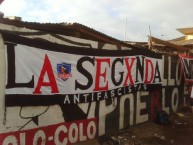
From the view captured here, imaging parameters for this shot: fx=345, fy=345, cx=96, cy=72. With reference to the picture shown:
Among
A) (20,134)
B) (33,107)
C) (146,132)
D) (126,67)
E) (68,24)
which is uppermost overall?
(68,24)

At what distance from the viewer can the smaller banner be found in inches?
555

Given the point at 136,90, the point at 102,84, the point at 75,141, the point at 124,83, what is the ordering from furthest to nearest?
the point at 136,90 < the point at 124,83 < the point at 102,84 < the point at 75,141

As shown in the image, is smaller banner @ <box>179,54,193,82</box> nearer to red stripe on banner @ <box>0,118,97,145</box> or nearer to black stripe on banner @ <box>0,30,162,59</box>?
black stripe on banner @ <box>0,30,162,59</box>

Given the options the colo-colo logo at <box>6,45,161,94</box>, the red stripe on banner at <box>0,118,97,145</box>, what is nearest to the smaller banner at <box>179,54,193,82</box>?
the colo-colo logo at <box>6,45,161,94</box>

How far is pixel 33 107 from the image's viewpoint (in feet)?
22.2

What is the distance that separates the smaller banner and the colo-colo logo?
2.29 meters

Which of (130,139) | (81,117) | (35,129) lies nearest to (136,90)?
(130,139)

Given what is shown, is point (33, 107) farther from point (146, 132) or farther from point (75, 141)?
point (146, 132)

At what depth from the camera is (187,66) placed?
14.4 m

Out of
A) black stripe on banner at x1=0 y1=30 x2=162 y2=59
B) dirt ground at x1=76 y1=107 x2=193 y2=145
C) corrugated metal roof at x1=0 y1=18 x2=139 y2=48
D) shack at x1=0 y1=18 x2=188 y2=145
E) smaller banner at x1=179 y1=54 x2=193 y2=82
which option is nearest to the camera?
black stripe on banner at x1=0 y1=30 x2=162 y2=59

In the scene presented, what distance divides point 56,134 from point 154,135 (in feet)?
12.6

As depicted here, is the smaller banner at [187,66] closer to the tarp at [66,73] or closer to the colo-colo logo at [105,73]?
the colo-colo logo at [105,73]

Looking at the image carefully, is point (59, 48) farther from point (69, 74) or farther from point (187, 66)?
point (187, 66)

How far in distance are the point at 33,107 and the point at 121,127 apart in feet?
13.1
